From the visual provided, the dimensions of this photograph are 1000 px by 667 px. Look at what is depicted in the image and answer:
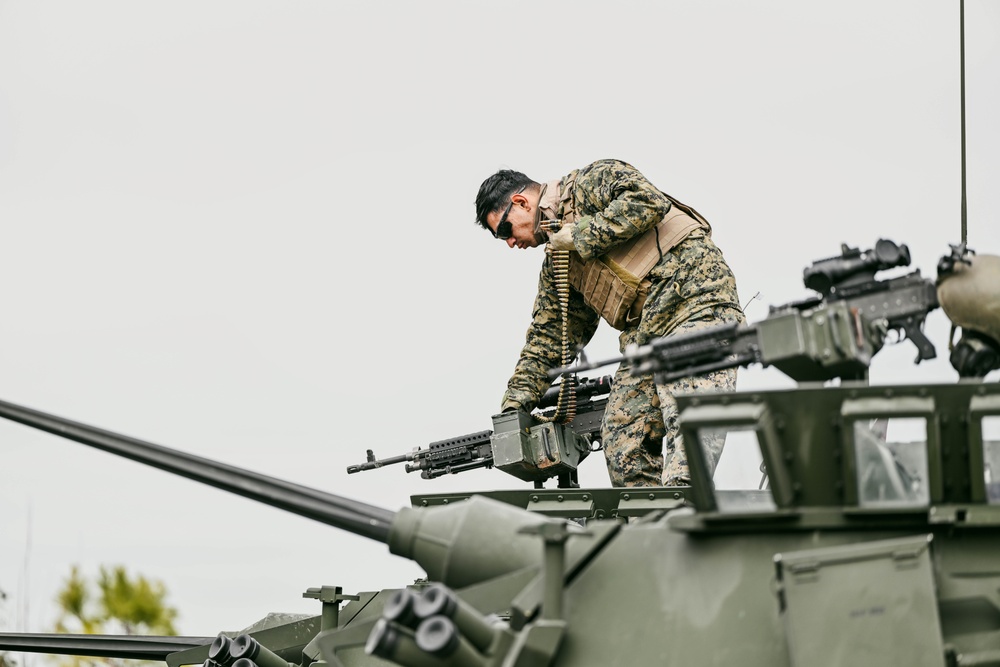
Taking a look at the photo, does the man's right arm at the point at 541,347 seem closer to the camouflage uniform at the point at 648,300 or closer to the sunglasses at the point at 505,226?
the sunglasses at the point at 505,226

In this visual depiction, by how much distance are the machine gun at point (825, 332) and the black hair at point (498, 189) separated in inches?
120

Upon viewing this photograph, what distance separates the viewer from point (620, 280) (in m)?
8.02

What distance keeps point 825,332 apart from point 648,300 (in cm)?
317

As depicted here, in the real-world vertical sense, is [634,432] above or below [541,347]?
below

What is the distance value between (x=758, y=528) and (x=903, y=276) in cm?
139

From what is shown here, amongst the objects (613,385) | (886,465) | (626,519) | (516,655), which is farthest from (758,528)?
(613,385)

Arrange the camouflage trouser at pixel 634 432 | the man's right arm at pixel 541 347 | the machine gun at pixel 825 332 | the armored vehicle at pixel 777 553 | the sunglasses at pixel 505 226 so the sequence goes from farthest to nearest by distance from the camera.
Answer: the man's right arm at pixel 541 347, the sunglasses at pixel 505 226, the camouflage trouser at pixel 634 432, the machine gun at pixel 825 332, the armored vehicle at pixel 777 553

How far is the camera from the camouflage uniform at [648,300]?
768cm

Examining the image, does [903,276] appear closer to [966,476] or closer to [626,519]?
[966,476]


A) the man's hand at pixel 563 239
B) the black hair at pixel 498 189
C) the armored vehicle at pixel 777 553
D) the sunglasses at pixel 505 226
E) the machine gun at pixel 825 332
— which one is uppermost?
the black hair at pixel 498 189

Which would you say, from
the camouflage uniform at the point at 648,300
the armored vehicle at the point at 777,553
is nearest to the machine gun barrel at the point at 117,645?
the camouflage uniform at the point at 648,300

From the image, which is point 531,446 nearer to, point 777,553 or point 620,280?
point 620,280

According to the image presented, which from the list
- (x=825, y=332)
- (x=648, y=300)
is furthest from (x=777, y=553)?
(x=648, y=300)

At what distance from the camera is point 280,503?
5246 millimetres
